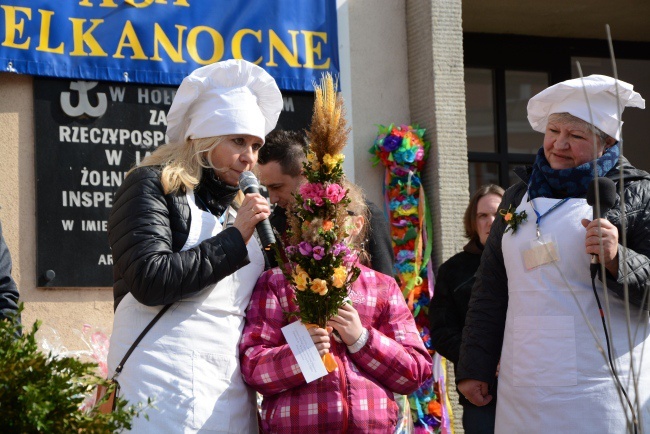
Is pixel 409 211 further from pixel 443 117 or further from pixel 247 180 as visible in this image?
pixel 247 180

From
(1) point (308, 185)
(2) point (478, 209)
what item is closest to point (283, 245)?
(1) point (308, 185)

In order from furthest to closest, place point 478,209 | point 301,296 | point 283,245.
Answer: point 478,209
point 283,245
point 301,296

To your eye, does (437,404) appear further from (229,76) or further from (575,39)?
(575,39)

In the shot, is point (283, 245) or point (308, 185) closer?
point (308, 185)

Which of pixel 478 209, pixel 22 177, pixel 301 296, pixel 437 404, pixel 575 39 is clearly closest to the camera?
pixel 301 296

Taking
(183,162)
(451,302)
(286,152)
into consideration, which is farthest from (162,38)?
(183,162)

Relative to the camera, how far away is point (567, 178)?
3.70 meters

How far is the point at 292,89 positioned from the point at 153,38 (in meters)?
0.95

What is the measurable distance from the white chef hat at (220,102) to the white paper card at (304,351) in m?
0.72

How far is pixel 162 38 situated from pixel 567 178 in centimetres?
353

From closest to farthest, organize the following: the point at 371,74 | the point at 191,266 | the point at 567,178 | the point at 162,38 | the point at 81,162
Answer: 1. the point at 191,266
2. the point at 567,178
3. the point at 81,162
4. the point at 162,38
5. the point at 371,74

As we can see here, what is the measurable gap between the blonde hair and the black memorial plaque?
102 inches

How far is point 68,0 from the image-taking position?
633 centimetres

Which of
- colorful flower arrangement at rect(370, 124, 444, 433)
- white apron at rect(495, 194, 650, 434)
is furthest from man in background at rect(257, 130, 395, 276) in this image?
colorful flower arrangement at rect(370, 124, 444, 433)
